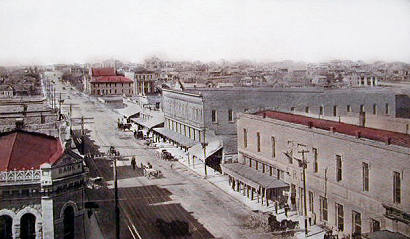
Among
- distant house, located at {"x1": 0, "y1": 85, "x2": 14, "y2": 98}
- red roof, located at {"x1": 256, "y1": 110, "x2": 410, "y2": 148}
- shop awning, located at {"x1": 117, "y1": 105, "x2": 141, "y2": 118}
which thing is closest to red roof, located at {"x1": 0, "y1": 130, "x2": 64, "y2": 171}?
distant house, located at {"x1": 0, "y1": 85, "x2": 14, "y2": 98}

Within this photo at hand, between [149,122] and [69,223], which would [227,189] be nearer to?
[149,122]

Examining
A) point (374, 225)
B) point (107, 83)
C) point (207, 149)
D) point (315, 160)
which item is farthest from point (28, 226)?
point (107, 83)

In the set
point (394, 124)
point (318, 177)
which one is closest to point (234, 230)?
point (318, 177)

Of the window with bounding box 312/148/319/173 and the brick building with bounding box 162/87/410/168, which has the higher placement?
→ the brick building with bounding box 162/87/410/168

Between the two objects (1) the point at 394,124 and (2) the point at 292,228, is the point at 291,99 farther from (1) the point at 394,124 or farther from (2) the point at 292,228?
(2) the point at 292,228

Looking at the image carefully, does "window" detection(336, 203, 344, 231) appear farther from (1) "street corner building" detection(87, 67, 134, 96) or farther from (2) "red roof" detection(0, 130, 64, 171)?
(1) "street corner building" detection(87, 67, 134, 96)

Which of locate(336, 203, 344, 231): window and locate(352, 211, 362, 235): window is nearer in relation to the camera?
locate(352, 211, 362, 235): window
